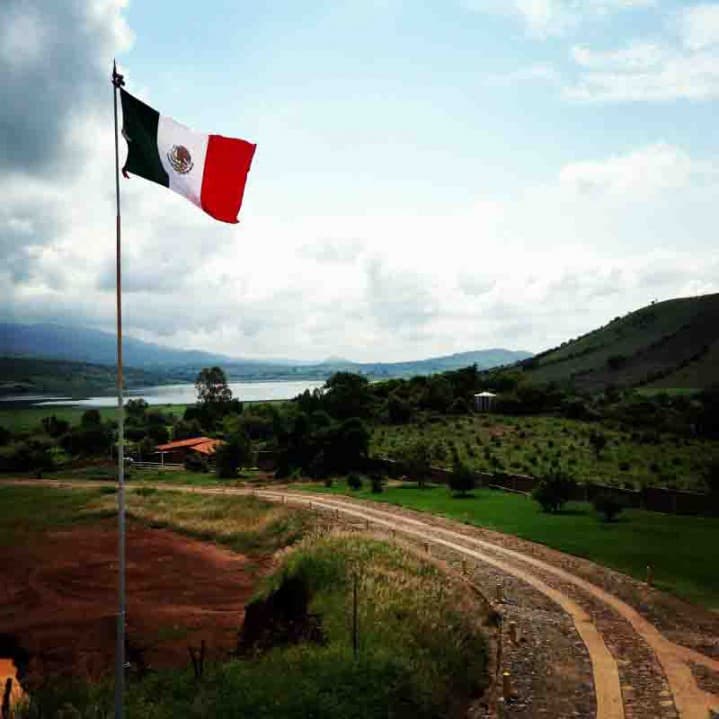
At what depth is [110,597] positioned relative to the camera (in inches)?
1168

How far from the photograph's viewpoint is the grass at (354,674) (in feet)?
46.6

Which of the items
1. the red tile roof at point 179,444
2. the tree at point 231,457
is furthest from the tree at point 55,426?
the tree at point 231,457

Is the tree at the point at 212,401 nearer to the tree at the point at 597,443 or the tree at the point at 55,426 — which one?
the tree at the point at 55,426

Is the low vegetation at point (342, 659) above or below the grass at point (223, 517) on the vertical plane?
above

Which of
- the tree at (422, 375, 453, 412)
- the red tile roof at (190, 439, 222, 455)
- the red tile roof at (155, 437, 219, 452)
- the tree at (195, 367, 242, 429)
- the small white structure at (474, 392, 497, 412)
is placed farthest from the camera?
the tree at (195, 367, 242, 429)

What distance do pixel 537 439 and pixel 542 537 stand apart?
117ft

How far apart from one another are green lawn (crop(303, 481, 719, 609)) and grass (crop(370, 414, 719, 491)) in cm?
902

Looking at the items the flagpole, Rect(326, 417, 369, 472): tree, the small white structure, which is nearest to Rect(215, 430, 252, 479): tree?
Rect(326, 417, 369, 472): tree

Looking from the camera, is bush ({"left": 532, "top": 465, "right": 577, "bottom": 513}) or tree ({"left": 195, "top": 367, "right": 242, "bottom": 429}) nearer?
bush ({"left": 532, "top": 465, "right": 577, "bottom": 513})

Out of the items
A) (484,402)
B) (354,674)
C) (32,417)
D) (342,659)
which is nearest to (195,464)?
(32,417)

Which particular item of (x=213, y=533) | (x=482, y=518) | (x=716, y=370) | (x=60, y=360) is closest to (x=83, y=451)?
(x=60, y=360)

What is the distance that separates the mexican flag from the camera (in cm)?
1177

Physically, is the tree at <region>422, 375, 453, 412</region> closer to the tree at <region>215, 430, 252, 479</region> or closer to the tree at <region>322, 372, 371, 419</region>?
the tree at <region>322, 372, 371, 419</region>

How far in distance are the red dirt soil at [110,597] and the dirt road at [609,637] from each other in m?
9.12
